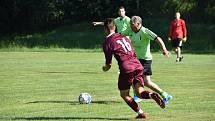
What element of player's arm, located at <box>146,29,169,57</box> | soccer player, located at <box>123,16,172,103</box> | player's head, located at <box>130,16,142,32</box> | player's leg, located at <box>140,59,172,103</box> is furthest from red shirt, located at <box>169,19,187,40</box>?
player's head, located at <box>130,16,142,32</box>

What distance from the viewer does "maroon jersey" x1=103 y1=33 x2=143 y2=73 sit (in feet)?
37.2

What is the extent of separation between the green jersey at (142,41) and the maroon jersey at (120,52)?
1666mm

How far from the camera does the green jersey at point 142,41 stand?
1318 cm

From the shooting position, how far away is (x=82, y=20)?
59312 mm

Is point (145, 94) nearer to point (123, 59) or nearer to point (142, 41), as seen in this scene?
point (123, 59)

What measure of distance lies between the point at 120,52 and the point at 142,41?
2.27 m

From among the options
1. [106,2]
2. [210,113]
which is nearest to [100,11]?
[106,2]

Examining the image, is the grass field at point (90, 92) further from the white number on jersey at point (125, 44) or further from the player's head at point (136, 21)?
the player's head at point (136, 21)

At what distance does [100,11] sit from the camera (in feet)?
186

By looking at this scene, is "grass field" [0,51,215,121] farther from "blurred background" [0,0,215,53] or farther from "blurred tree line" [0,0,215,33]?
"blurred tree line" [0,0,215,33]

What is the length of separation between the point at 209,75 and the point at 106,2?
35.7 m

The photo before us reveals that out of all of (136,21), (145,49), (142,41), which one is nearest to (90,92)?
(145,49)

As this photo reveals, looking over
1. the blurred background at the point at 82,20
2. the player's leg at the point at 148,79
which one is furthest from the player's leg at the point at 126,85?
the blurred background at the point at 82,20

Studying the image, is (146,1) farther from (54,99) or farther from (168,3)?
(54,99)
